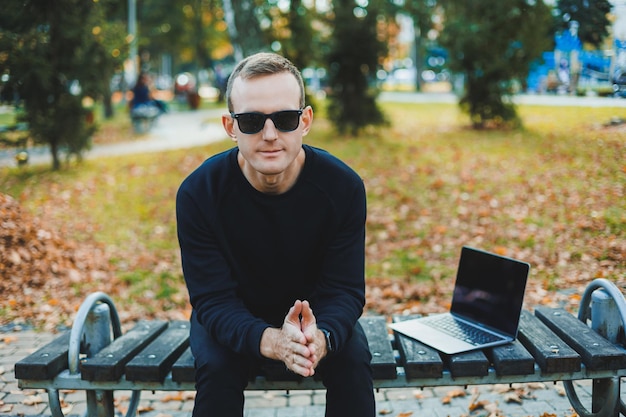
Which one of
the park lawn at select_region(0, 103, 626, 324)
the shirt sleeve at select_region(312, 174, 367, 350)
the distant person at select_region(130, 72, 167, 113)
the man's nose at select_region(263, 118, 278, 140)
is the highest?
the distant person at select_region(130, 72, 167, 113)

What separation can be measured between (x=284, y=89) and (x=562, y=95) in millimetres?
4000

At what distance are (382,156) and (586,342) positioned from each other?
30.5 ft

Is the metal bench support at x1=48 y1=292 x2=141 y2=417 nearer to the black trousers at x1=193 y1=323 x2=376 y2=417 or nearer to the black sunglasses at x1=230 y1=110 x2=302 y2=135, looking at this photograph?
the black trousers at x1=193 y1=323 x2=376 y2=417

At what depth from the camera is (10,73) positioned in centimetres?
810

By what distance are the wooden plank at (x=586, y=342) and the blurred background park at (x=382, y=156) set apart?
997 millimetres

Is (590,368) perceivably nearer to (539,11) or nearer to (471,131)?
(539,11)

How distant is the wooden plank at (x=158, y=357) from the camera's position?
313 centimetres

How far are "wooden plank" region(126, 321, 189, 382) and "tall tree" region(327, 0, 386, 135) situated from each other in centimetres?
1227

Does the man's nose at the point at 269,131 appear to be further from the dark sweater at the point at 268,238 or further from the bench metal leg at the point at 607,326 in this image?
the bench metal leg at the point at 607,326

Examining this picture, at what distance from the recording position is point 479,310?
12.2 ft

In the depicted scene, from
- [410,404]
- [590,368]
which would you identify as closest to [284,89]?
[590,368]

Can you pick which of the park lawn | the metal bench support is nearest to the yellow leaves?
the park lawn

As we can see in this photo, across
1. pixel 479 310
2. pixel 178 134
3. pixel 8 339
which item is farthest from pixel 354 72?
pixel 479 310

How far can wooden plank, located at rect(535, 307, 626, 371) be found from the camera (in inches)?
122
